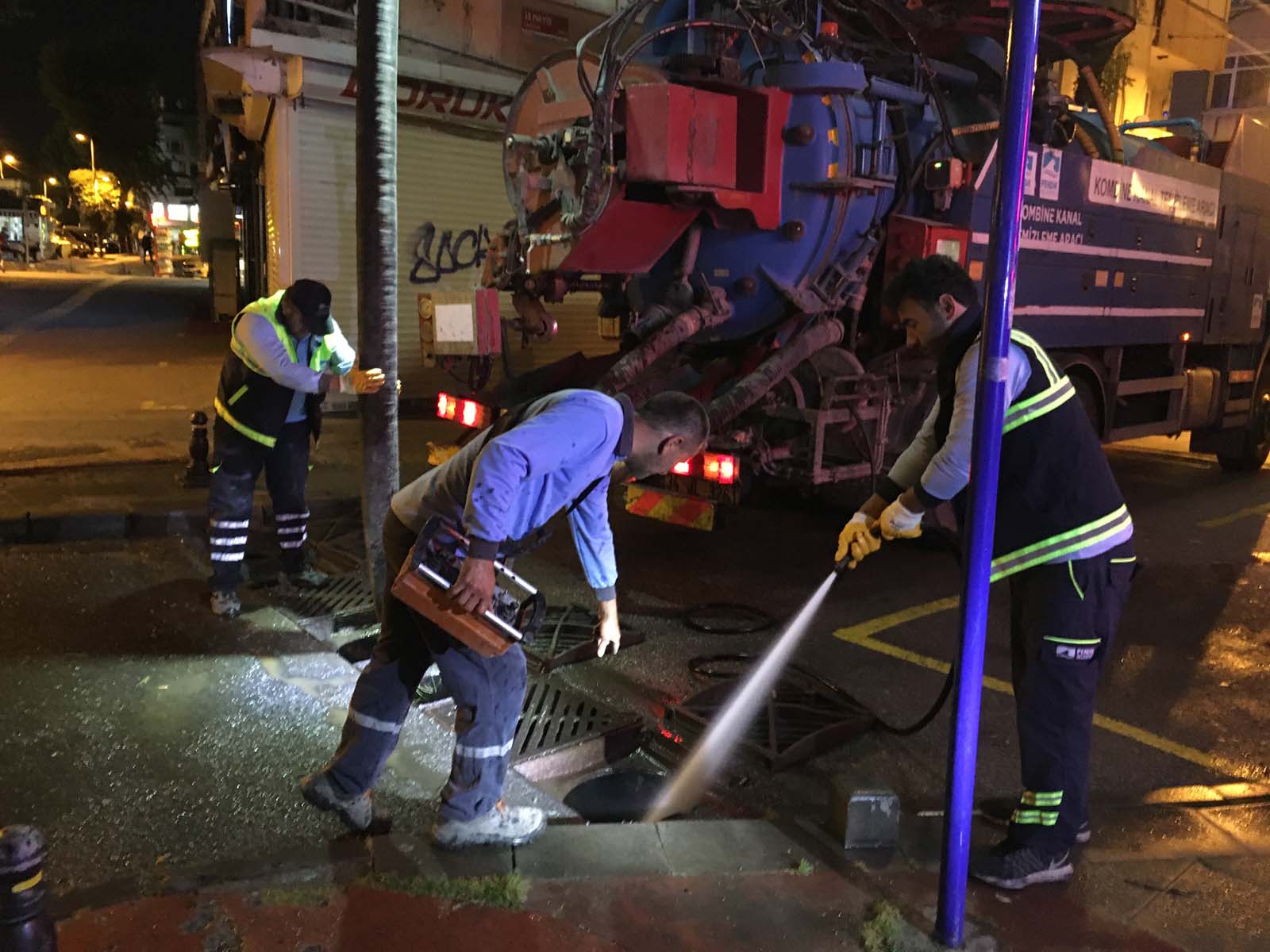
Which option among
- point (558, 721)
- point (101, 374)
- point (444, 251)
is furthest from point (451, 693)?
point (101, 374)

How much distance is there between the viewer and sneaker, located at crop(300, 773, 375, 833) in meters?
3.21

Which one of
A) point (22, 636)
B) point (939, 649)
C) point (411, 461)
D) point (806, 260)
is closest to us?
point (22, 636)

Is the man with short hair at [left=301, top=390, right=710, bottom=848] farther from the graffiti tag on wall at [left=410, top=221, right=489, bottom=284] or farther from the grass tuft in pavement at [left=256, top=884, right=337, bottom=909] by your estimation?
the graffiti tag on wall at [left=410, top=221, right=489, bottom=284]

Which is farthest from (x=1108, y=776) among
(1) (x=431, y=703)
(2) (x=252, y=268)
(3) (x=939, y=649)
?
(2) (x=252, y=268)

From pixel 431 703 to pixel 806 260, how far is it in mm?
3284

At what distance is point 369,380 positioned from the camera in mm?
4305

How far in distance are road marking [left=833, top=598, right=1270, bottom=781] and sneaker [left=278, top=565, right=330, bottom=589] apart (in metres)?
2.86

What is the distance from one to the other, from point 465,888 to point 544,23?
1265 centimetres

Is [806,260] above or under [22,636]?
above

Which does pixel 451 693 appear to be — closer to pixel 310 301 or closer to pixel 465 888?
pixel 465 888

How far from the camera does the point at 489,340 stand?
6.02 meters

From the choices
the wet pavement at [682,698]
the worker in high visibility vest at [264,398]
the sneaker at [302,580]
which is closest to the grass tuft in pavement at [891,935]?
the wet pavement at [682,698]

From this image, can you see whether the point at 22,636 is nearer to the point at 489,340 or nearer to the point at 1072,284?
the point at 489,340

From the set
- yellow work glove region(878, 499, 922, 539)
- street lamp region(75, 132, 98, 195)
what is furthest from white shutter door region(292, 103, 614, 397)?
→ street lamp region(75, 132, 98, 195)
